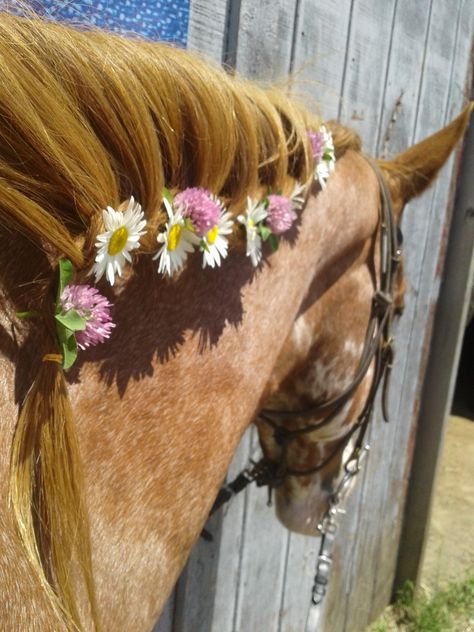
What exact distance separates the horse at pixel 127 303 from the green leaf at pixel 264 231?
2cm

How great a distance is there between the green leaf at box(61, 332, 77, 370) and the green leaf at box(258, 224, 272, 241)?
13.6 inches

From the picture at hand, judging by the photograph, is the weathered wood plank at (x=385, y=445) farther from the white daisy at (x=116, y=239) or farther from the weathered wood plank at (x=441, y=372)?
the white daisy at (x=116, y=239)

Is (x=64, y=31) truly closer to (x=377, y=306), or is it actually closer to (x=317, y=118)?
(x=317, y=118)

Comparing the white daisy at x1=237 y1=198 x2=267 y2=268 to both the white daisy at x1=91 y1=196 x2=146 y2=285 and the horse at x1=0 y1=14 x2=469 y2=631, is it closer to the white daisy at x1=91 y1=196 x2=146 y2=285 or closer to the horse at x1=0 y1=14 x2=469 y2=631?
the horse at x1=0 y1=14 x2=469 y2=631

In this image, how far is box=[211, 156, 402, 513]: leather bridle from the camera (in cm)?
127

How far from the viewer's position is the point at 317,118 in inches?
41.6

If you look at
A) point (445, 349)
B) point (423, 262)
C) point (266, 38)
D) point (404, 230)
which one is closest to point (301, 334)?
point (266, 38)

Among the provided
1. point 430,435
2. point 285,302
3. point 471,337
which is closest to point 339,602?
point 430,435

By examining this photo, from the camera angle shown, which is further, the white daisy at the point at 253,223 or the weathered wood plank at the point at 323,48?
the weathered wood plank at the point at 323,48

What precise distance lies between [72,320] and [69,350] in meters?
0.03

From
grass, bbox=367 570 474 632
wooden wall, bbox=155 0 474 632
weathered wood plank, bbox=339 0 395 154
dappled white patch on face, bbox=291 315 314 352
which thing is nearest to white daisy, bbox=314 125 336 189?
wooden wall, bbox=155 0 474 632

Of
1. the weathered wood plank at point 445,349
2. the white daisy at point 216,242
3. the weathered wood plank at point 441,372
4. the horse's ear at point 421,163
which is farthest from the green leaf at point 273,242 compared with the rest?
the weathered wood plank at point 441,372

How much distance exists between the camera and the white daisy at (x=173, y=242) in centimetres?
73

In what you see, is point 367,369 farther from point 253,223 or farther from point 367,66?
point 367,66
